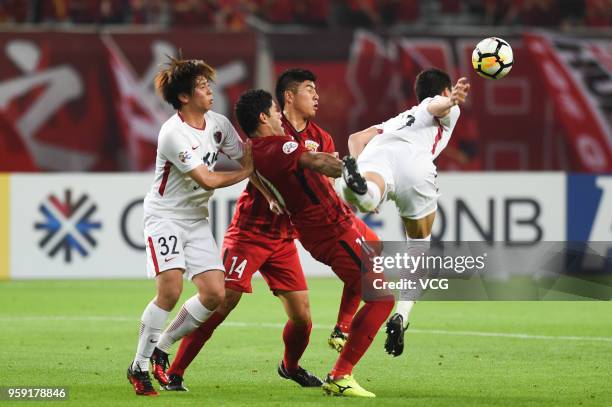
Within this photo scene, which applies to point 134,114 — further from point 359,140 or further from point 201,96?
point 201,96

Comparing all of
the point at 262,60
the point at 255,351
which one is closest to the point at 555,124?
the point at 262,60

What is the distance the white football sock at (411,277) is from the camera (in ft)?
24.0

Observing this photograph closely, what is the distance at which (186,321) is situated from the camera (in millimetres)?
7191

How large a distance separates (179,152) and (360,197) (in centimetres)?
110

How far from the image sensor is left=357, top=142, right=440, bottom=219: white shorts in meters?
7.93

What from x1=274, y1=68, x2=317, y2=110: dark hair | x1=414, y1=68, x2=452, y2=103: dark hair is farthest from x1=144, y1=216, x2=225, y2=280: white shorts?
x1=414, y1=68, x2=452, y2=103: dark hair

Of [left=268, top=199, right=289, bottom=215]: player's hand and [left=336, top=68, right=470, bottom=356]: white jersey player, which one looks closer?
[left=268, top=199, right=289, bottom=215]: player's hand

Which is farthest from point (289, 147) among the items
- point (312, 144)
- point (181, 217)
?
point (312, 144)

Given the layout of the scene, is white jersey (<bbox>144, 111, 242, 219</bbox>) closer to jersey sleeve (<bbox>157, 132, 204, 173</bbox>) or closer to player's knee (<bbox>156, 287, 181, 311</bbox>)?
jersey sleeve (<bbox>157, 132, 204, 173</bbox>)

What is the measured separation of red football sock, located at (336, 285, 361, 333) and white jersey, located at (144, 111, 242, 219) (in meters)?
1.43

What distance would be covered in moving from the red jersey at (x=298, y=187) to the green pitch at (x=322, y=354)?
1.05 meters

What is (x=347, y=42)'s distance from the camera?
18984 mm

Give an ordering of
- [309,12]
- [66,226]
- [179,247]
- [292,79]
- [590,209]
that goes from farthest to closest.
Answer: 1. [309,12]
2. [590,209]
3. [66,226]
4. [292,79]
5. [179,247]

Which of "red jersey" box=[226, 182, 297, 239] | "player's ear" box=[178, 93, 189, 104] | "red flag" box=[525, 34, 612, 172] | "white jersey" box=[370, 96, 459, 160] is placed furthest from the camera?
"red flag" box=[525, 34, 612, 172]
